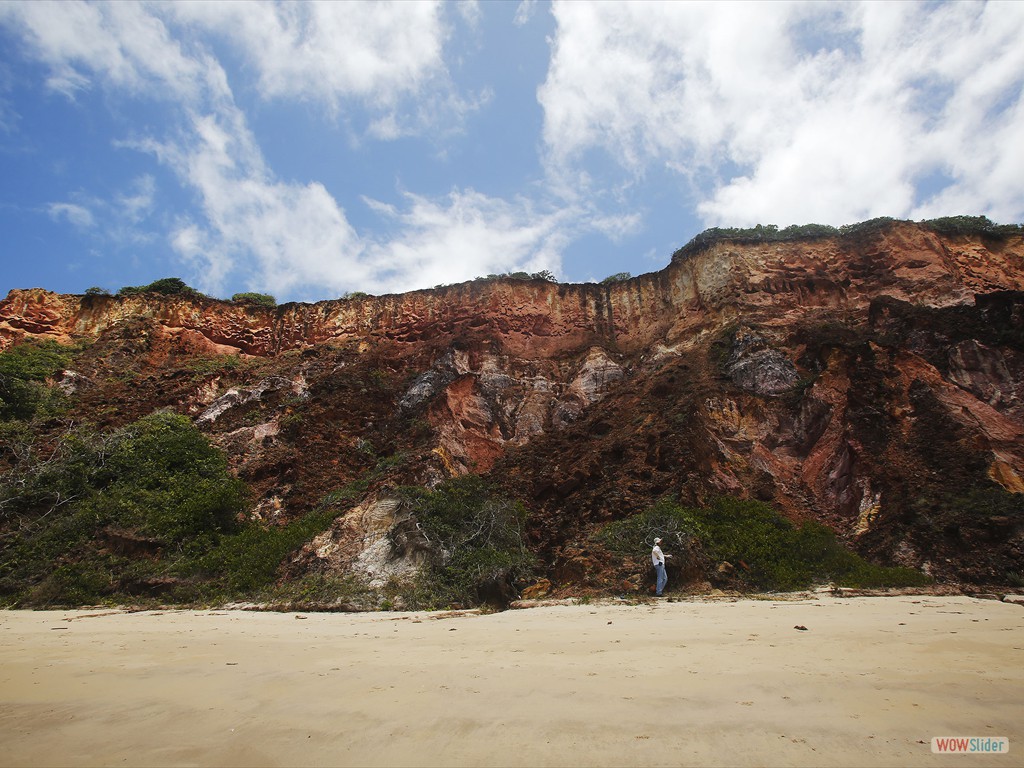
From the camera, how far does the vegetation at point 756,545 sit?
33.0ft

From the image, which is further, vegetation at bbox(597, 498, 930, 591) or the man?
vegetation at bbox(597, 498, 930, 591)

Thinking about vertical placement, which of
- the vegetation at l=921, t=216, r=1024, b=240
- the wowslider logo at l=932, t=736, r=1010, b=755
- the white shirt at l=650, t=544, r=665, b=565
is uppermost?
the vegetation at l=921, t=216, r=1024, b=240

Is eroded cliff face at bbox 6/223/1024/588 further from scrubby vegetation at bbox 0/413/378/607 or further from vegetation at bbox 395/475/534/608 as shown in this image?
scrubby vegetation at bbox 0/413/378/607

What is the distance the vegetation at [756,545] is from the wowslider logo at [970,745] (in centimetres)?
813

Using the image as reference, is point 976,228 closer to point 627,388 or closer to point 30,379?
point 627,388

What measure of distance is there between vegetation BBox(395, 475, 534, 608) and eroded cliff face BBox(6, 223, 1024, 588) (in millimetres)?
737

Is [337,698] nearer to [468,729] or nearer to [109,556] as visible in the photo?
[468,729]

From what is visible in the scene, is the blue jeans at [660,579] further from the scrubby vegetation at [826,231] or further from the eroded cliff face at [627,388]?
the scrubby vegetation at [826,231]

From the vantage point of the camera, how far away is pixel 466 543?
12008mm

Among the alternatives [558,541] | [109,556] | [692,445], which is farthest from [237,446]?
[692,445]

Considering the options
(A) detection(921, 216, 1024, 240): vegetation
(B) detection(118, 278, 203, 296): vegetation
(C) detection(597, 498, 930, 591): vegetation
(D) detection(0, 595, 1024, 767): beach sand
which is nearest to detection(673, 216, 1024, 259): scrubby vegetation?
(A) detection(921, 216, 1024, 240): vegetation

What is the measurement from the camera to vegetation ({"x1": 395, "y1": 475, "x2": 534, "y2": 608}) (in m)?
10.4

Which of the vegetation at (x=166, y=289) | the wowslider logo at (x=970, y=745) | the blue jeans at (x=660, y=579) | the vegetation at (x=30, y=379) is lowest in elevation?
the blue jeans at (x=660, y=579)

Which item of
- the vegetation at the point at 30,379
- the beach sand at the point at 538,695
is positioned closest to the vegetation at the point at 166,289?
the vegetation at the point at 30,379
